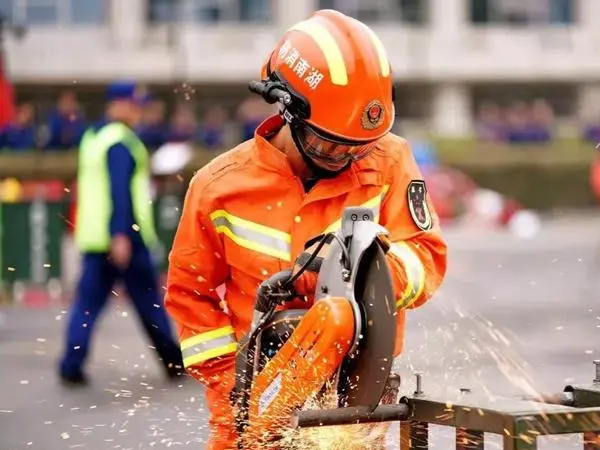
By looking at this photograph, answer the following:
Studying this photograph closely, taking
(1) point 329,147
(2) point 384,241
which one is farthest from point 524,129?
(2) point 384,241

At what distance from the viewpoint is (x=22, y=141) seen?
82.6 ft

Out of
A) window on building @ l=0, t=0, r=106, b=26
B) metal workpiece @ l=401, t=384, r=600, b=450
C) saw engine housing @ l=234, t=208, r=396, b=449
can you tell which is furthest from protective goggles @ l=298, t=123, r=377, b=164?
window on building @ l=0, t=0, r=106, b=26

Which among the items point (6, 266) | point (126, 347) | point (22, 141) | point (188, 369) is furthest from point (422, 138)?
point (188, 369)

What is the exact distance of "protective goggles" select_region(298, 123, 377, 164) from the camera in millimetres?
4523

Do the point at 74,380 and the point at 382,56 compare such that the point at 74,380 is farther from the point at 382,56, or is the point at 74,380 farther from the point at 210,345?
the point at 382,56

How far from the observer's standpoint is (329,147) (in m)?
4.57

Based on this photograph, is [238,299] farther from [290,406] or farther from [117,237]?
[117,237]

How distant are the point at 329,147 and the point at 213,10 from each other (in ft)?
160

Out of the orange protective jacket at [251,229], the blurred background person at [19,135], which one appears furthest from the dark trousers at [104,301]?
the blurred background person at [19,135]

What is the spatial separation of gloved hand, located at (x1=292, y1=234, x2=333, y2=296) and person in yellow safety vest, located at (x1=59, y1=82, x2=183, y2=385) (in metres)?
6.46

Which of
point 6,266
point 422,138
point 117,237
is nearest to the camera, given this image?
point 117,237

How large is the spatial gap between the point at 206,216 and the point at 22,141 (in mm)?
20790

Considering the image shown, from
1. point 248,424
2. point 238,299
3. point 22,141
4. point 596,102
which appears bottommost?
point 248,424

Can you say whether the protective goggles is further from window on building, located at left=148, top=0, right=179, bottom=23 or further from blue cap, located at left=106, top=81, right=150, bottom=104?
window on building, located at left=148, top=0, right=179, bottom=23
